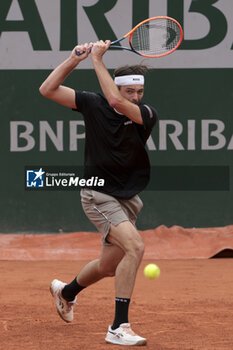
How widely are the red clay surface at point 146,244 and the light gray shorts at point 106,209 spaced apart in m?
3.91

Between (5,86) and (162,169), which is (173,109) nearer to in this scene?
(162,169)

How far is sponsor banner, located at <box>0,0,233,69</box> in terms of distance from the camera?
9.20 m

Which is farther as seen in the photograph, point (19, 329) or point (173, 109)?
point (173, 109)

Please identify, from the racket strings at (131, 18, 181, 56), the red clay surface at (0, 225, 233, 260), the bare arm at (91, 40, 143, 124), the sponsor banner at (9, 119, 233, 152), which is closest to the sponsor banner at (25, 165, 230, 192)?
the sponsor banner at (9, 119, 233, 152)

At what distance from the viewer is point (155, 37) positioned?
214 inches

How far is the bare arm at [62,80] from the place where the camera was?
4703 mm

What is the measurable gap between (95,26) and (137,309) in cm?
448

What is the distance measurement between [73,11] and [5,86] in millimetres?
1234

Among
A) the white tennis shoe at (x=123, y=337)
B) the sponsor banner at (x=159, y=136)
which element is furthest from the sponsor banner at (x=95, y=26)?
the white tennis shoe at (x=123, y=337)

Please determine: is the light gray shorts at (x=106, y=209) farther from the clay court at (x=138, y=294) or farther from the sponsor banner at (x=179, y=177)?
the sponsor banner at (x=179, y=177)

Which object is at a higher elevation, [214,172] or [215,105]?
[215,105]

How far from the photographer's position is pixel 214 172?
9.23 metres

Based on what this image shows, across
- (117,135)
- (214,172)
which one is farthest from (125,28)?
(117,135)

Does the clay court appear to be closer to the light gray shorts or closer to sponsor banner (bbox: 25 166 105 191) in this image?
sponsor banner (bbox: 25 166 105 191)
